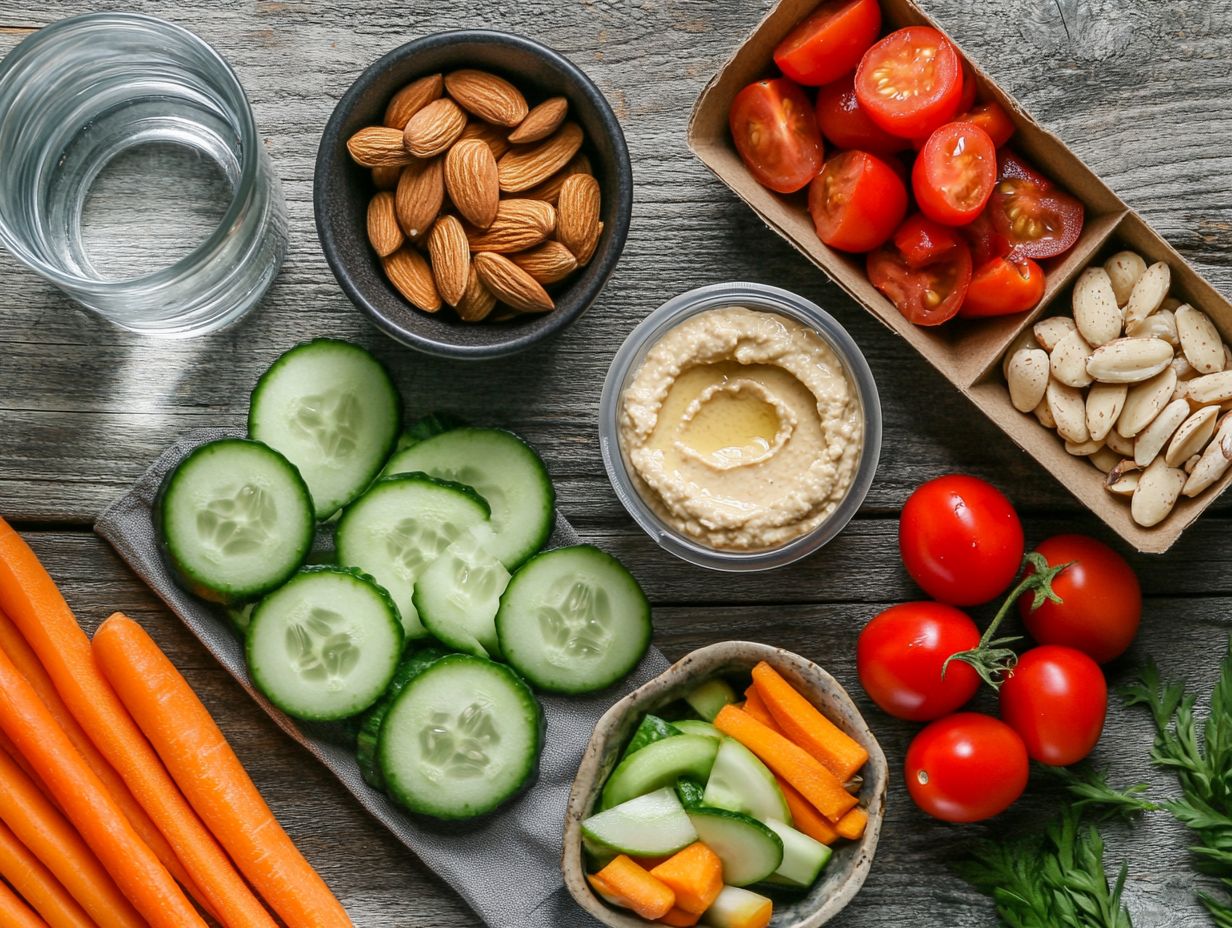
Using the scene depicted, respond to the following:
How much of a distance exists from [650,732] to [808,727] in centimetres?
25

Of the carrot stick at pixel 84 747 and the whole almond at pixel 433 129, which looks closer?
the whole almond at pixel 433 129

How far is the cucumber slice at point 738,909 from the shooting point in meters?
1.72

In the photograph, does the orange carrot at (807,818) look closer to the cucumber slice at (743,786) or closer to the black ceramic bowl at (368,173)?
the cucumber slice at (743,786)

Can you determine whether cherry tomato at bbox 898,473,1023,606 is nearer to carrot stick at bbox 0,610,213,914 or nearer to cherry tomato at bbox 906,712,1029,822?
cherry tomato at bbox 906,712,1029,822

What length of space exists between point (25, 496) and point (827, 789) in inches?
56.3

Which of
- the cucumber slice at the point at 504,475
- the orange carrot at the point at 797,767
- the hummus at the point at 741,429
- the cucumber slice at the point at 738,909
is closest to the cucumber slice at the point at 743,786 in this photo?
the orange carrot at the point at 797,767

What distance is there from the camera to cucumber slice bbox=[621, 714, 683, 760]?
1.80 m

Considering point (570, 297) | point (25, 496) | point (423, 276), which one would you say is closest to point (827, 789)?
point (570, 297)

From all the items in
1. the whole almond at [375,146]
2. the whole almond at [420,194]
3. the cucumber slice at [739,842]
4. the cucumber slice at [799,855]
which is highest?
the whole almond at [375,146]

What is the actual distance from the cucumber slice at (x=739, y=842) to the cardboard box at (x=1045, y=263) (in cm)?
73

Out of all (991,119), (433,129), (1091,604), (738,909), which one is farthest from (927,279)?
(738,909)

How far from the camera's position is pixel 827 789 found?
1754mm

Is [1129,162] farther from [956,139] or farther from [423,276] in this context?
[423,276]

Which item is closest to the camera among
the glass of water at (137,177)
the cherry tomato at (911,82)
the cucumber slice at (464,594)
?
the glass of water at (137,177)
